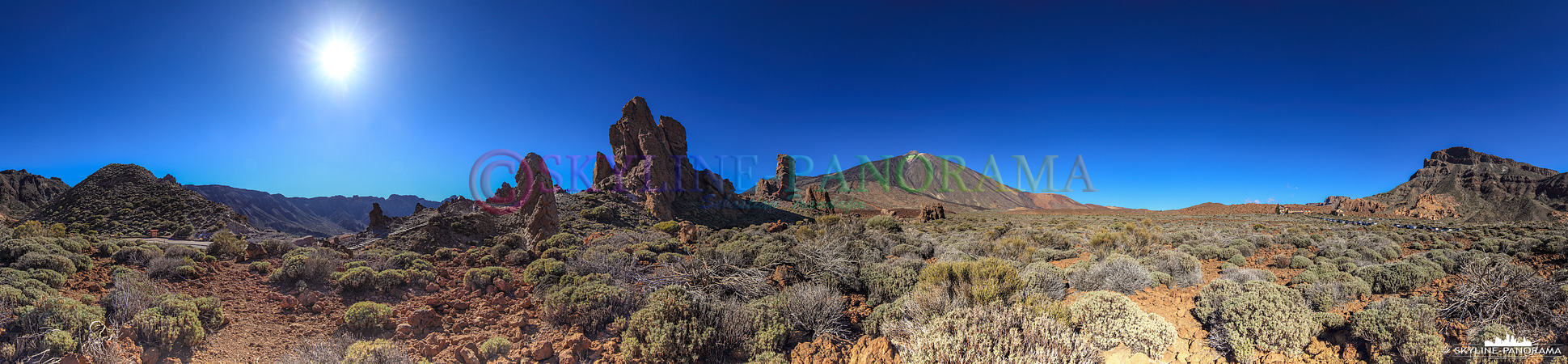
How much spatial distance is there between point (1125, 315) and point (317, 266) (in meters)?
10.7

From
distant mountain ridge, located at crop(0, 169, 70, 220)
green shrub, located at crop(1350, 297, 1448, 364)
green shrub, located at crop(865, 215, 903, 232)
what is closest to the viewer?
green shrub, located at crop(1350, 297, 1448, 364)

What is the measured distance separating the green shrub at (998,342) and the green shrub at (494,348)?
412cm

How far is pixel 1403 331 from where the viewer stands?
12.9ft

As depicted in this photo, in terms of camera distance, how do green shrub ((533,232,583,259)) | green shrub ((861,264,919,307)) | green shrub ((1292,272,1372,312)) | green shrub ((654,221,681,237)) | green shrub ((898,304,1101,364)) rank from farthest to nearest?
green shrub ((654,221,681,237)), green shrub ((533,232,583,259)), green shrub ((861,264,919,307)), green shrub ((1292,272,1372,312)), green shrub ((898,304,1101,364))

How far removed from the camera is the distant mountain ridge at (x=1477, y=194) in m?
37.4

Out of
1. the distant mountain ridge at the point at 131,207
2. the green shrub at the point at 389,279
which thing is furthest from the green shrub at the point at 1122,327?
the distant mountain ridge at the point at 131,207

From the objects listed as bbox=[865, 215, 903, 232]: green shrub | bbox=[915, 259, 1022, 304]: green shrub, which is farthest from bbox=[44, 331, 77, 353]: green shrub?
bbox=[865, 215, 903, 232]: green shrub

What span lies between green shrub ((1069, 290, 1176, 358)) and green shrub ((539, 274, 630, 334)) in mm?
5193

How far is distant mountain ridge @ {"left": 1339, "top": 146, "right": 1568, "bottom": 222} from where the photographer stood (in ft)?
123

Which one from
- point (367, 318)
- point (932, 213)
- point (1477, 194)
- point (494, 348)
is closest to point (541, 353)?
point (494, 348)

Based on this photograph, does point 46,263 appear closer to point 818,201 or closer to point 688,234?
point 688,234

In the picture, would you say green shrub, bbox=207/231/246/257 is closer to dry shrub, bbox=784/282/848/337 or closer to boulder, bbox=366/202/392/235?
boulder, bbox=366/202/392/235

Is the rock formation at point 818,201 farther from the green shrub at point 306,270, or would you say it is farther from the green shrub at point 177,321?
the green shrub at point 177,321

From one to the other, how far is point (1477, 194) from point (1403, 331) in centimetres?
7552
